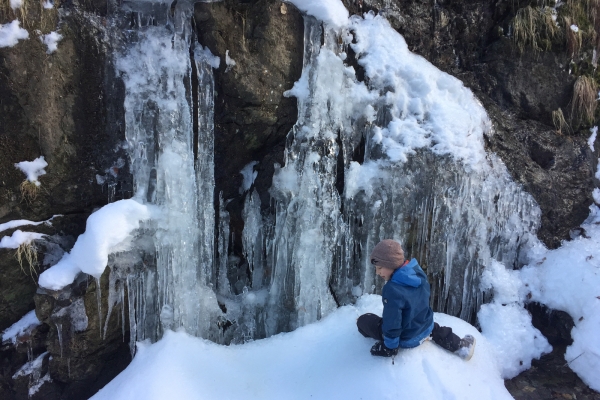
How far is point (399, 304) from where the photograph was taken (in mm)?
2951

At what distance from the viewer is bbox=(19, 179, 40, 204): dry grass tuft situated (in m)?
3.98

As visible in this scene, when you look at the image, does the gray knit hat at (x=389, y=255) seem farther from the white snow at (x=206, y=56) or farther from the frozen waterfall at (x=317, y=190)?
the white snow at (x=206, y=56)

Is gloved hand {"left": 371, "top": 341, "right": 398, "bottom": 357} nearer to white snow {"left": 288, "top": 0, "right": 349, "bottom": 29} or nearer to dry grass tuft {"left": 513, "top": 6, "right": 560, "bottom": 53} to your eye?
white snow {"left": 288, "top": 0, "right": 349, "bottom": 29}

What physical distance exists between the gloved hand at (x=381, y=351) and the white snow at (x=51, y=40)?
3.98m

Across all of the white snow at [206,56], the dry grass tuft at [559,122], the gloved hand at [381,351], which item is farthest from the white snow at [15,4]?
the dry grass tuft at [559,122]

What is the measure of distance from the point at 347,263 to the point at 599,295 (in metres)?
2.62

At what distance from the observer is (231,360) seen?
364cm

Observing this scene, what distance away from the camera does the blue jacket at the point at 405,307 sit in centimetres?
296

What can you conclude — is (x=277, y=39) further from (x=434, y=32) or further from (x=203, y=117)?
(x=434, y=32)

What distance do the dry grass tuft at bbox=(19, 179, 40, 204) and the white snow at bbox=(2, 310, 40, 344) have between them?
3.91 ft

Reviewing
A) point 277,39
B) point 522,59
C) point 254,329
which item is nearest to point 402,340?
point 254,329

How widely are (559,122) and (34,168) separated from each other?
615 cm

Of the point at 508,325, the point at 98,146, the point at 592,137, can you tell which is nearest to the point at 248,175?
the point at 98,146

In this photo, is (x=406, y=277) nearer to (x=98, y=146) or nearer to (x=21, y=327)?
(x=98, y=146)
